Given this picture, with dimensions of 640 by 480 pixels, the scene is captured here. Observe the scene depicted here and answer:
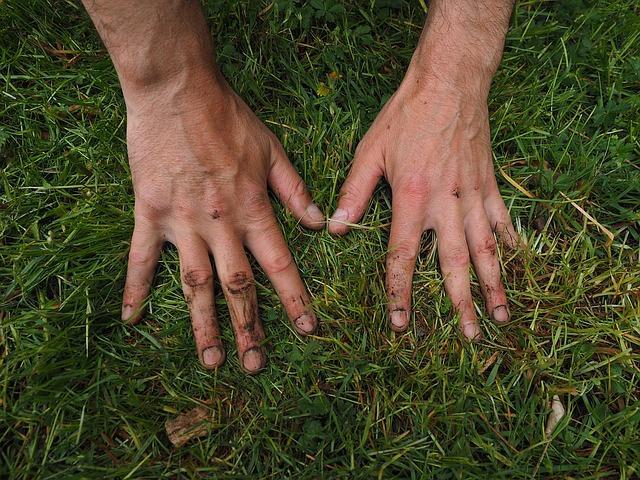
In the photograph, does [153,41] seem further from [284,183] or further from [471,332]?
[471,332]

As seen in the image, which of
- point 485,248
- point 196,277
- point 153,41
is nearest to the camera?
point 153,41

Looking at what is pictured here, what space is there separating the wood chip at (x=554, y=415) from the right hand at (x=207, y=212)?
36.0 inches

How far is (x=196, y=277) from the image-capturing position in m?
2.02

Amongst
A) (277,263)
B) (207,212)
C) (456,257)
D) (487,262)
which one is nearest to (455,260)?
(456,257)

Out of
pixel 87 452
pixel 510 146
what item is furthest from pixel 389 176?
pixel 87 452

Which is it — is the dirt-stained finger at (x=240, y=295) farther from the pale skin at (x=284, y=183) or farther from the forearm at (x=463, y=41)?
the forearm at (x=463, y=41)

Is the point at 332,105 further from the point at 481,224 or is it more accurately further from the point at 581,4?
the point at 581,4

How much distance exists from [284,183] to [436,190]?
0.58 m

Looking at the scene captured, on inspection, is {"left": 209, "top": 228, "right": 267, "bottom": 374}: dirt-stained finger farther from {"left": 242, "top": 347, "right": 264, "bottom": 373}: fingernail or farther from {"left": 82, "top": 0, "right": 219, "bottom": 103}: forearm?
{"left": 82, "top": 0, "right": 219, "bottom": 103}: forearm

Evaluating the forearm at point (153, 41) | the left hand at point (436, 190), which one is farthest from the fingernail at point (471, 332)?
the forearm at point (153, 41)

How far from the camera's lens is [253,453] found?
1.90 meters

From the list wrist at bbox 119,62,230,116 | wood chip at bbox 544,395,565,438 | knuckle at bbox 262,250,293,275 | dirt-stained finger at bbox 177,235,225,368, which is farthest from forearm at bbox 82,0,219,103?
wood chip at bbox 544,395,565,438

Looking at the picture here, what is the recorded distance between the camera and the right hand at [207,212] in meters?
1.97

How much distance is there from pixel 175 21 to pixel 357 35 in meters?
0.87
